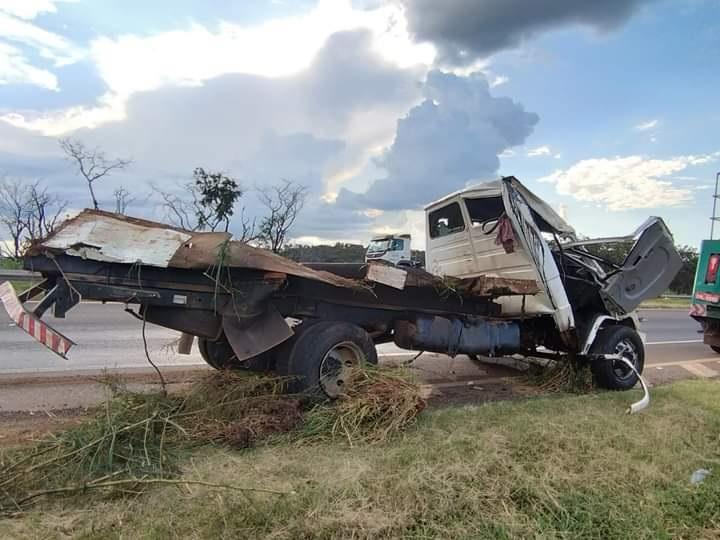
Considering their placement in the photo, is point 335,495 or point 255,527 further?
point 335,495

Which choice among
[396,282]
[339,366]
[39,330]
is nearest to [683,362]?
[396,282]

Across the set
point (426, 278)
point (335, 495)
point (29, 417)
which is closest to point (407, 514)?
point (335, 495)

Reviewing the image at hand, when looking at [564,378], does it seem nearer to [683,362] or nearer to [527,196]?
[527,196]

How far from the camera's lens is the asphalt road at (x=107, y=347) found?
757cm

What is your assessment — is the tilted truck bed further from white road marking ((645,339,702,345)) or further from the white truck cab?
white road marking ((645,339,702,345))

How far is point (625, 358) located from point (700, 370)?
3.44 meters

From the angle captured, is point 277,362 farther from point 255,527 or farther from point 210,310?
point 255,527

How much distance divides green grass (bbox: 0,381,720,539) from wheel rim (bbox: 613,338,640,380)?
2.39 m

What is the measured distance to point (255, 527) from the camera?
281 centimetres

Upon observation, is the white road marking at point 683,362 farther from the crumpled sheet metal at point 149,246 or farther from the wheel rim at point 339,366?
the crumpled sheet metal at point 149,246

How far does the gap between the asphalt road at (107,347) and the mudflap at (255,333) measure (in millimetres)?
2411

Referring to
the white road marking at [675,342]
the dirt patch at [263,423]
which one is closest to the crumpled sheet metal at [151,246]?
the dirt patch at [263,423]

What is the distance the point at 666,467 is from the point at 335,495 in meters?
2.45

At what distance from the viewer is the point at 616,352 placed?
22.8ft
